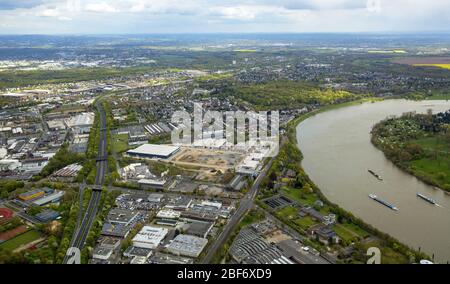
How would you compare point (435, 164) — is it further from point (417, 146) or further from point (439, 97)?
point (439, 97)

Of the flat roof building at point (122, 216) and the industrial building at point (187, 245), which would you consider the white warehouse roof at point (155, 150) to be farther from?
the industrial building at point (187, 245)

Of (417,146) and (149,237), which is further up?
(417,146)

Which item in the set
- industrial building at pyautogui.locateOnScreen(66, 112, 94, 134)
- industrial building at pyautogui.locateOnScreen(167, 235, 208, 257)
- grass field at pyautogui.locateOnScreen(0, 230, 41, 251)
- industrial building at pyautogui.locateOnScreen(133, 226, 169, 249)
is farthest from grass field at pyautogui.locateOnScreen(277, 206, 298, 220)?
industrial building at pyautogui.locateOnScreen(66, 112, 94, 134)

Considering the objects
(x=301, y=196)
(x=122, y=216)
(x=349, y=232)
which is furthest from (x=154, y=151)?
(x=349, y=232)

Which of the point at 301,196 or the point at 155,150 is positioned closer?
the point at 301,196

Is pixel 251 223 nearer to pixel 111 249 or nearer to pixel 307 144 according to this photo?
pixel 111 249

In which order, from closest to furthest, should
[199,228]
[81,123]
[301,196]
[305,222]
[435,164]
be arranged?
[199,228] → [305,222] → [301,196] → [435,164] → [81,123]

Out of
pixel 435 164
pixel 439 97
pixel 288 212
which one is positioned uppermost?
pixel 439 97

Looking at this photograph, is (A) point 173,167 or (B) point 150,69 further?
(B) point 150,69
